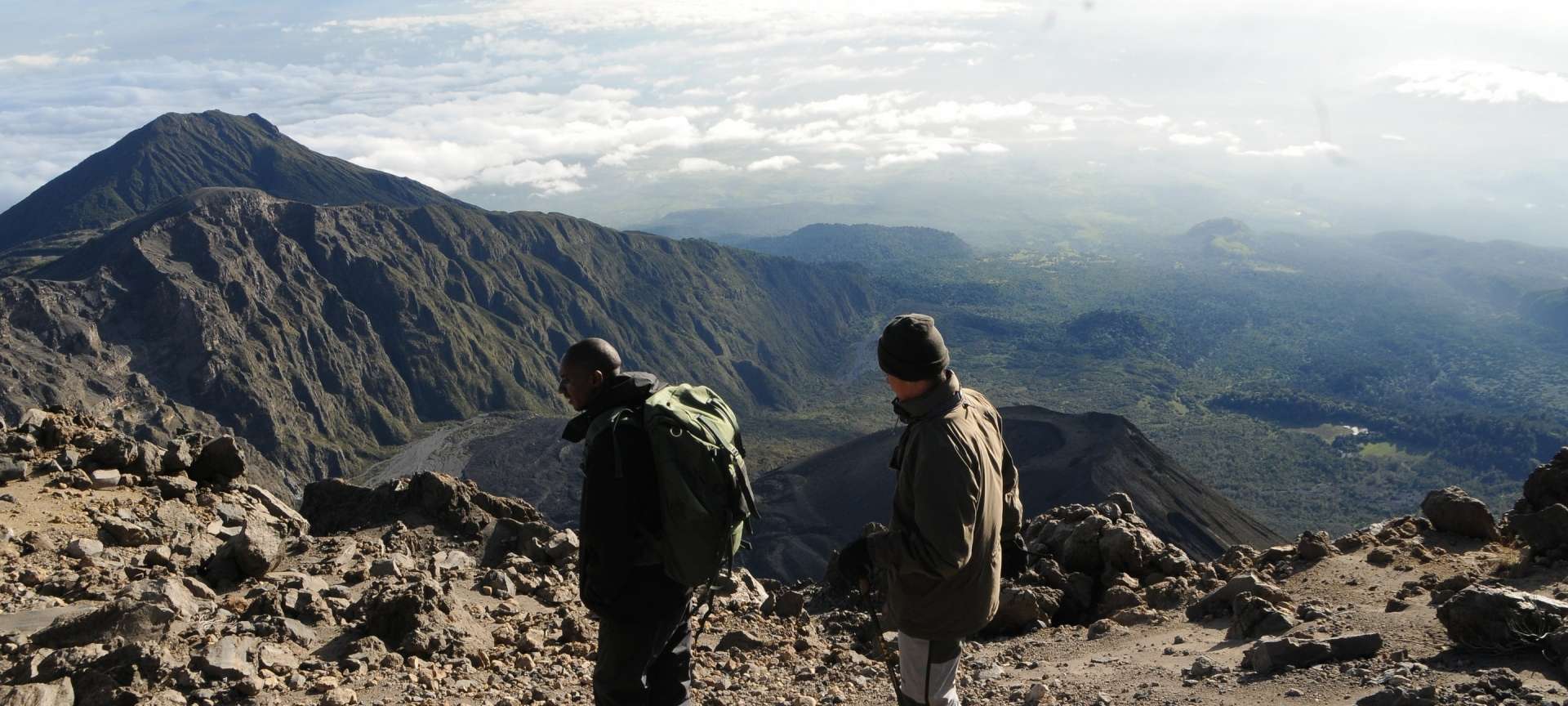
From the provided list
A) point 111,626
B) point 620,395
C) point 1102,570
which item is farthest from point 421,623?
point 1102,570

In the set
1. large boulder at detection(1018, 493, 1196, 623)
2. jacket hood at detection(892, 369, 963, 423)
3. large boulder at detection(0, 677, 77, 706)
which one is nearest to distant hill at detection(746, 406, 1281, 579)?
large boulder at detection(1018, 493, 1196, 623)

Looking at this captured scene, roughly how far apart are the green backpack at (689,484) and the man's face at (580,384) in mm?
208

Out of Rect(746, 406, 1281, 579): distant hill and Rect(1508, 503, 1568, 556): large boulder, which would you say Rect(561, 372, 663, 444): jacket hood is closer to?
Rect(1508, 503, 1568, 556): large boulder

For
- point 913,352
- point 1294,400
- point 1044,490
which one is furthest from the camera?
point 1294,400

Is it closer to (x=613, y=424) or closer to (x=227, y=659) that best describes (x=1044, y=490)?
(x=227, y=659)

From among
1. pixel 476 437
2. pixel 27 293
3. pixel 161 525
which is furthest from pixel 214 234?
pixel 161 525

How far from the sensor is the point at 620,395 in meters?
4.86

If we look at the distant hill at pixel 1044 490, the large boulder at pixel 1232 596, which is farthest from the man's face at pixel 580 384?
the distant hill at pixel 1044 490

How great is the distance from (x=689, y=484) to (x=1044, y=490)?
49763 millimetres

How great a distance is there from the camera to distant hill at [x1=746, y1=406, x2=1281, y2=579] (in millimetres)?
48562

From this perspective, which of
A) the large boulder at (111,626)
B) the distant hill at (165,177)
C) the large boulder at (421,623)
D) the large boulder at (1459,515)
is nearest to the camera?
the large boulder at (111,626)

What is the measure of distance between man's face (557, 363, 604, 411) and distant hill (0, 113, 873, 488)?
89.9 meters

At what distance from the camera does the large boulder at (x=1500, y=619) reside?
6.29m

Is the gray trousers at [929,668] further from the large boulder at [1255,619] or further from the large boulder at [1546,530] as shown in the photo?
the large boulder at [1546,530]
